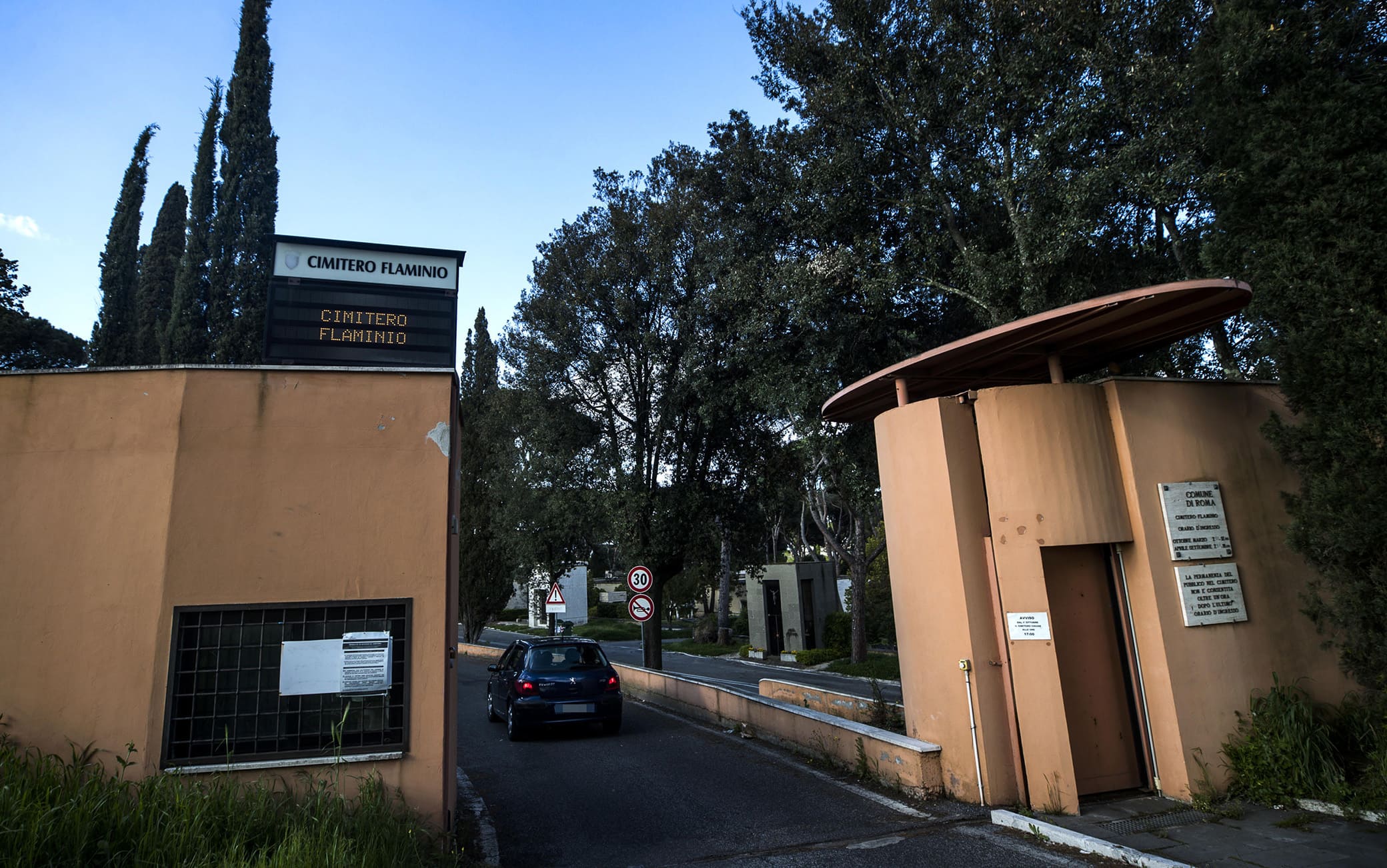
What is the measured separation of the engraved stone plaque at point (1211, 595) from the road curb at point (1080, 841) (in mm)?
2246

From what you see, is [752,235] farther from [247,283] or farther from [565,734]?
[247,283]

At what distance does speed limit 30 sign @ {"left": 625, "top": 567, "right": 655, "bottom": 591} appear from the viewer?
14.9m

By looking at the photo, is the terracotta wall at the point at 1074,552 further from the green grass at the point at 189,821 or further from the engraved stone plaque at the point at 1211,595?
the green grass at the point at 189,821

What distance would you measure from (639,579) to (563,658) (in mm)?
3248

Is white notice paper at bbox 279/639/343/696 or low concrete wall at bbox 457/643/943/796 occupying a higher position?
white notice paper at bbox 279/639/343/696

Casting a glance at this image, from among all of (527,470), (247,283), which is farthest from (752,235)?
(247,283)

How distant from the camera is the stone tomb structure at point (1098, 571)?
658 centimetres

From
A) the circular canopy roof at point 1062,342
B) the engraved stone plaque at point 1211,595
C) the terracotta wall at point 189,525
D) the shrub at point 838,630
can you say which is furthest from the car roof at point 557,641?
the shrub at point 838,630

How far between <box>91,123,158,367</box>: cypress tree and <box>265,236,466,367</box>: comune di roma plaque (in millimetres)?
27354

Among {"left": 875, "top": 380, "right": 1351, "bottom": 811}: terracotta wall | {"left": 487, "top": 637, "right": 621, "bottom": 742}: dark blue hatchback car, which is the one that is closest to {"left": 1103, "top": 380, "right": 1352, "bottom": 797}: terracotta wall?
{"left": 875, "top": 380, "right": 1351, "bottom": 811}: terracotta wall

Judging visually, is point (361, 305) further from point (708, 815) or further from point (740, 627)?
point (740, 627)

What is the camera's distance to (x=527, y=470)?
1808cm

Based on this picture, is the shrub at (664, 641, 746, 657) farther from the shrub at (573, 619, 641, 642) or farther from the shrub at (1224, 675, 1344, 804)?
the shrub at (1224, 675, 1344, 804)

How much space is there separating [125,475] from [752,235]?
436 inches
